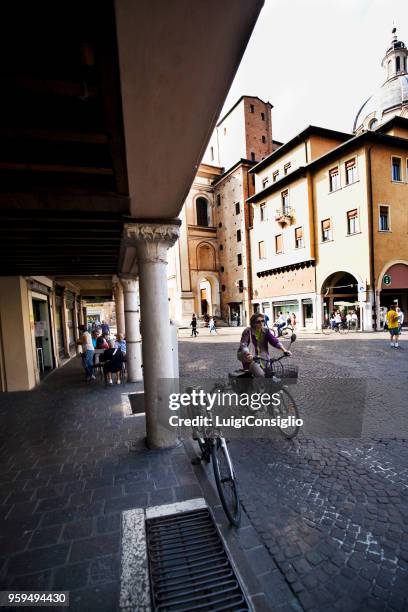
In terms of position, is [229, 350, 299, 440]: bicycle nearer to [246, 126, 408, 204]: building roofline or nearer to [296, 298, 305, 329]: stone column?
[296, 298, 305, 329]: stone column

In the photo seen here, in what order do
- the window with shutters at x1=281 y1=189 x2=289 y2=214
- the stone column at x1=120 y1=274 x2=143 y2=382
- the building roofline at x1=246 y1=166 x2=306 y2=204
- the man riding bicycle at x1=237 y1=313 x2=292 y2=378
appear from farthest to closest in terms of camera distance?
the window with shutters at x1=281 y1=189 x2=289 y2=214
the building roofline at x1=246 y1=166 x2=306 y2=204
the stone column at x1=120 y1=274 x2=143 y2=382
the man riding bicycle at x1=237 y1=313 x2=292 y2=378

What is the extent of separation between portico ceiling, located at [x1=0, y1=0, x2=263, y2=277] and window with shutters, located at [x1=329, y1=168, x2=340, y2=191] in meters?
22.3

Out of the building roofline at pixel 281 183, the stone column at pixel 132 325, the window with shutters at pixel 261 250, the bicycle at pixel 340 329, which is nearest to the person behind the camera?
the stone column at pixel 132 325

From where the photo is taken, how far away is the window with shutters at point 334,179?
22.2m

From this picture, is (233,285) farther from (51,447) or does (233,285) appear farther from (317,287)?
(51,447)

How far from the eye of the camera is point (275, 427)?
4762mm

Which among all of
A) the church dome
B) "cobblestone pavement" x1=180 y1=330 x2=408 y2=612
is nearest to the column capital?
"cobblestone pavement" x1=180 y1=330 x2=408 y2=612

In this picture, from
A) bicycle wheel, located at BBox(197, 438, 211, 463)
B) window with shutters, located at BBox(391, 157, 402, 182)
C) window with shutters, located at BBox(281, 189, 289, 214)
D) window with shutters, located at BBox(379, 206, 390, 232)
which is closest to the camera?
bicycle wheel, located at BBox(197, 438, 211, 463)

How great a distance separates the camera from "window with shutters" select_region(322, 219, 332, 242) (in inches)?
899

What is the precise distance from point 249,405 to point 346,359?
7.34m

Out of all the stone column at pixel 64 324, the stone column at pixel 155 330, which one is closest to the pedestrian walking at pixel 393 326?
the stone column at pixel 155 330

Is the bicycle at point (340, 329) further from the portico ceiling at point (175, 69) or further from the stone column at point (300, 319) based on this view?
the portico ceiling at point (175, 69)

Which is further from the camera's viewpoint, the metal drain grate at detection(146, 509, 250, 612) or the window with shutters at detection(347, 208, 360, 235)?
the window with shutters at detection(347, 208, 360, 235)

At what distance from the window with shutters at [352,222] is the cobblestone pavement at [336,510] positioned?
60.9 feet
